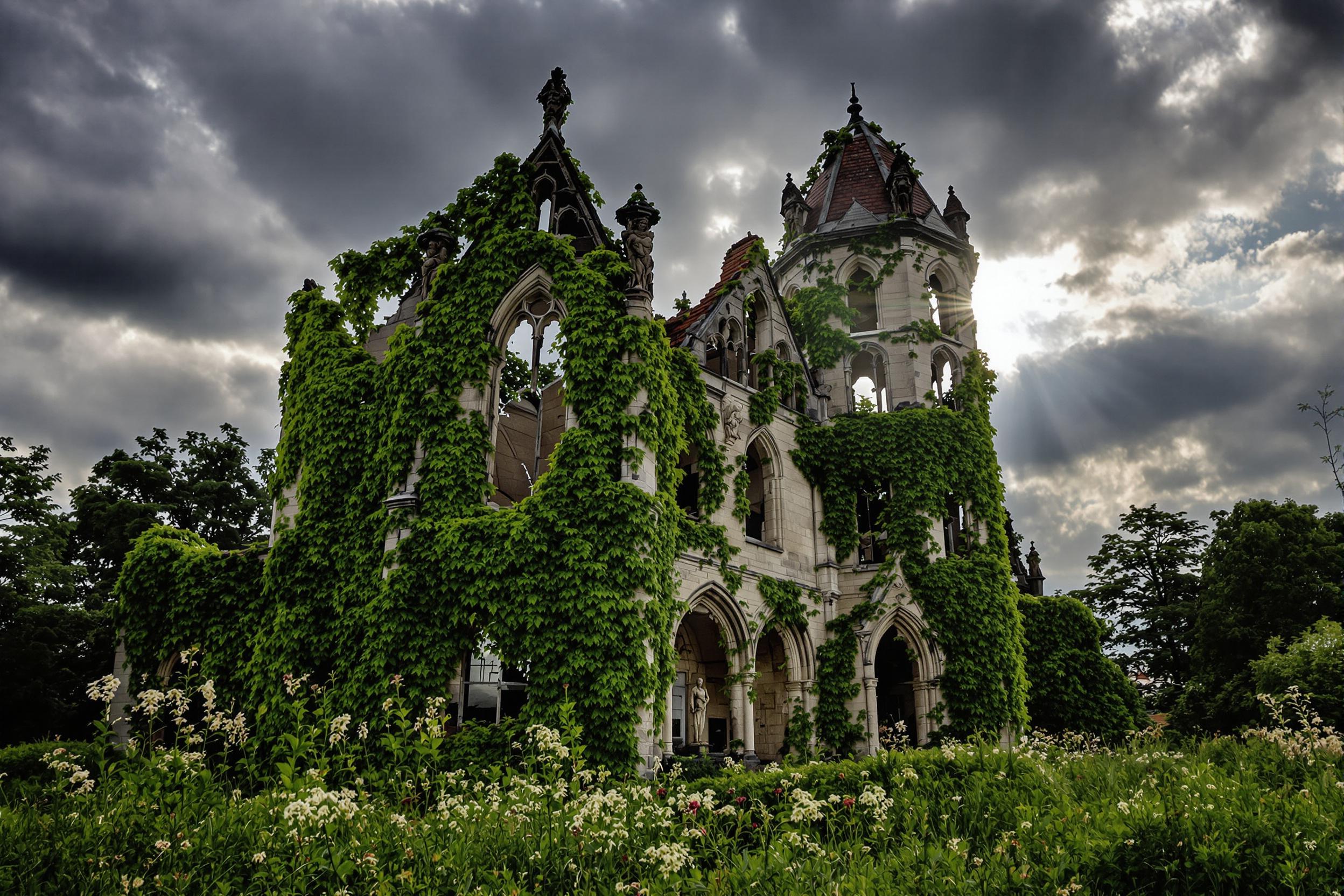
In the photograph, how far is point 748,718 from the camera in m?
17.4

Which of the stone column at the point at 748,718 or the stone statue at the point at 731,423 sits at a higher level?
the stone statue at the point at 731,423

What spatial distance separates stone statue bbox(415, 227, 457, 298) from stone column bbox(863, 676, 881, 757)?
505 inches

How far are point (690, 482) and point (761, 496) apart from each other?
7.69 ft

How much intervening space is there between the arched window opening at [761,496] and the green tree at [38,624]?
821 inches

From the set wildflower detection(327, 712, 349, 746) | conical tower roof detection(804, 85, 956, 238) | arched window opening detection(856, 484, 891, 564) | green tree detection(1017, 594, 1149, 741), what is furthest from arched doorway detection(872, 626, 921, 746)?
wildflower detection(327, 712, 349, 746)

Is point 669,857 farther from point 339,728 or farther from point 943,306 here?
point 943,306

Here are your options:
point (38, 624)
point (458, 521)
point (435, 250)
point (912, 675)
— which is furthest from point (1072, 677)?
point (38, 624)

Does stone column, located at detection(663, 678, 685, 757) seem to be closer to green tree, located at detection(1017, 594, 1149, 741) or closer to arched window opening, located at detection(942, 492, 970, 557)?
arched window opening, located at detection(942, 492, 970, 557)

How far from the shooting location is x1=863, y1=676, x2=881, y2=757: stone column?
61.2 ft

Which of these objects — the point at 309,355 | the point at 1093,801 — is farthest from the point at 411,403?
the point at 1093,801

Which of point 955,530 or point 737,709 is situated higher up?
point 955,530

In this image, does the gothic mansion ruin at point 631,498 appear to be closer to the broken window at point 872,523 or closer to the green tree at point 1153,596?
the broken window at point 872,523

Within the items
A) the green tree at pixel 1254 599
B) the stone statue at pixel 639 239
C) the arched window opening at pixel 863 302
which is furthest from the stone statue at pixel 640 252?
the green tree at pixel 1254 599

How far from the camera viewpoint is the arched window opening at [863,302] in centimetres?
2473
